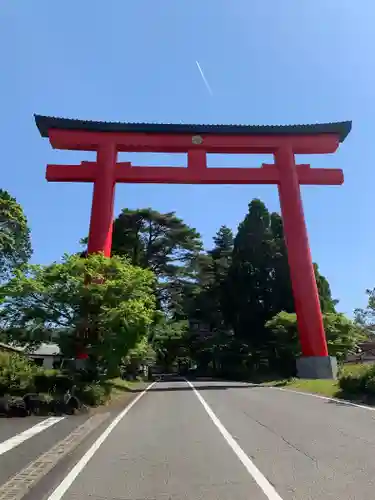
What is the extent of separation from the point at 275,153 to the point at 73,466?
25.2 m

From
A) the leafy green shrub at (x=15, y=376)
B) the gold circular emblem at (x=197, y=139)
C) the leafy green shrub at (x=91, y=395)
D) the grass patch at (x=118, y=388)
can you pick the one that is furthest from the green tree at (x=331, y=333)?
the leafy green shrub at (x=15, y=376)

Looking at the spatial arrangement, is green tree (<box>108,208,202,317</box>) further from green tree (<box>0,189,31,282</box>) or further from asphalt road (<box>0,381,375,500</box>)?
asphalt road (<box>0,381,375,500</box>)

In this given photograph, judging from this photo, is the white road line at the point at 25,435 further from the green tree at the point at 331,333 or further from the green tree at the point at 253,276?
the green tree at the point at 253,276

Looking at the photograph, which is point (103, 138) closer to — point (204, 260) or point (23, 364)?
point (23, 364)

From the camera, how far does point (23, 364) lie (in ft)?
51.6

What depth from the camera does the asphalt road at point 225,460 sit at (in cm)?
496

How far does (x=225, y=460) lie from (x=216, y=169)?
22226mm

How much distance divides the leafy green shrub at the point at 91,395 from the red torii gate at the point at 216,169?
10.7 metres

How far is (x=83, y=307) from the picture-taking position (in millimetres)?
18234

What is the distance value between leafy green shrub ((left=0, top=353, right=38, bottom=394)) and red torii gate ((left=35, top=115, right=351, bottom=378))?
34.3 feet

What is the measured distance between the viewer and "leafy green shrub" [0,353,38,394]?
552 inches

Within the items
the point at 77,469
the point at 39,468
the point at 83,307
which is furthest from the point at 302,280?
the point at 39,468

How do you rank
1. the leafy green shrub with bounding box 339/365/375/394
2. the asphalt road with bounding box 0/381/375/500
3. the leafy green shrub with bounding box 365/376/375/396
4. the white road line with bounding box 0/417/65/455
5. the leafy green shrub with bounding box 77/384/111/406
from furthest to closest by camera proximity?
the leafy green shrub with bounding box 339/365/375/394 → the leafy green shrub with bounding box 77/384/111/406 → the leafy green shrub with bounding box 365/376/375/396 → the white road line with bounding box 0/417/65/455 → the asphalt road with bounding box 0/381/375/500

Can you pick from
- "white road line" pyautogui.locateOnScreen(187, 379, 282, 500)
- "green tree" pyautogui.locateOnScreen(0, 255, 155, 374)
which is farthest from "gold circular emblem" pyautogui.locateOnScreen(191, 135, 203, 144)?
"white road line" pyautogui.locateOnScreen(187, 379, 282, 500)
